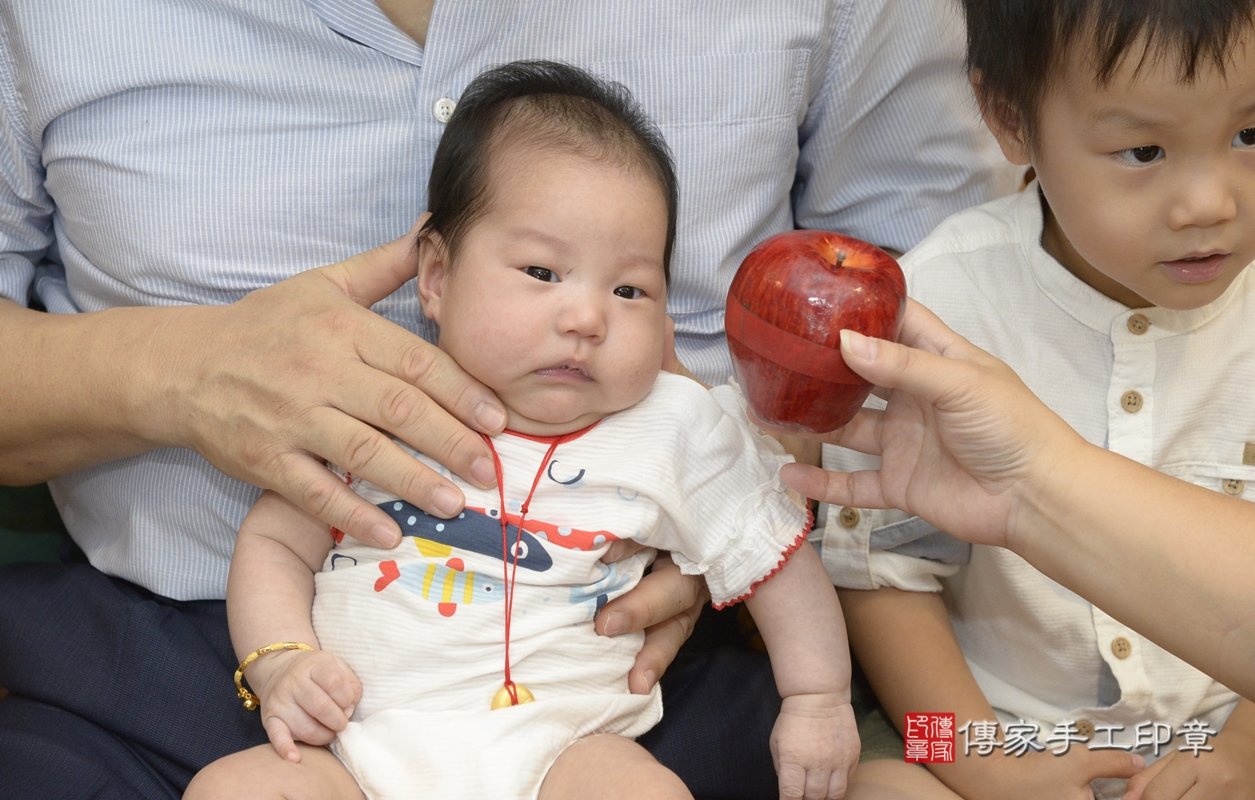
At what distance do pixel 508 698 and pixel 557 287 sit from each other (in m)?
0.44

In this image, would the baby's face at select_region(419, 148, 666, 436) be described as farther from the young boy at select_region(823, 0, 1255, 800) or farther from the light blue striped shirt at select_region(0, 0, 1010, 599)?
the young boy at select_region(823, 0, 1255, 800)

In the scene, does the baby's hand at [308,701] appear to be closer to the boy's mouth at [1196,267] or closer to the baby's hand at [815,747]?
the baby's hand at [815,747]

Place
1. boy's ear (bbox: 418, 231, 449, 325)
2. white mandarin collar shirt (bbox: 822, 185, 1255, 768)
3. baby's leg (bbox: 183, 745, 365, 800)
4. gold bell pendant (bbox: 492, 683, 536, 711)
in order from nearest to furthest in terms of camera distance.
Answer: baby's leg (bbox: 183, 745, 365, 800) < gold bell pendant (bbox: 492, 683, 536, 711) < boy's ear (bbox: 418, 231, 449, 325) < white mandarin collar shirt (bbox: 822, 185, 1255, 768)

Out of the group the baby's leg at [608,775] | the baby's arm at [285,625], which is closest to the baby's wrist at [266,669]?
the baby's arm at [285,625]

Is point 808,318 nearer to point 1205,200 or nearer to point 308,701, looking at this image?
point 1205,200

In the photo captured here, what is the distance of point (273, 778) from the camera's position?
1023mm

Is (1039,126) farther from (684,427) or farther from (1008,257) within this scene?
(684,427)

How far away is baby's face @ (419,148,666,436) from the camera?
1145mm

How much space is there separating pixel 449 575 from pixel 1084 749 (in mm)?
811

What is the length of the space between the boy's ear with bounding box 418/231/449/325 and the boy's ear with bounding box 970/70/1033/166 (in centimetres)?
71

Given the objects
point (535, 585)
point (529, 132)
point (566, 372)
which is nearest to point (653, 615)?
point (535, 585)

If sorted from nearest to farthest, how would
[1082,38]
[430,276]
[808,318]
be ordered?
[808,318] → [1082,38] → [430,276]

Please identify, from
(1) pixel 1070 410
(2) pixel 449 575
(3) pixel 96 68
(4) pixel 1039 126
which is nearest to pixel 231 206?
(3) pixel 96 68

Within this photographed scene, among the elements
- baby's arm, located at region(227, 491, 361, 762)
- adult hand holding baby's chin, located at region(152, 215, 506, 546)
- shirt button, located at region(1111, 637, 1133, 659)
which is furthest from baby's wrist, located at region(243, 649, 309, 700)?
shirt button, located at region(1111, 637, 1133, 659)
